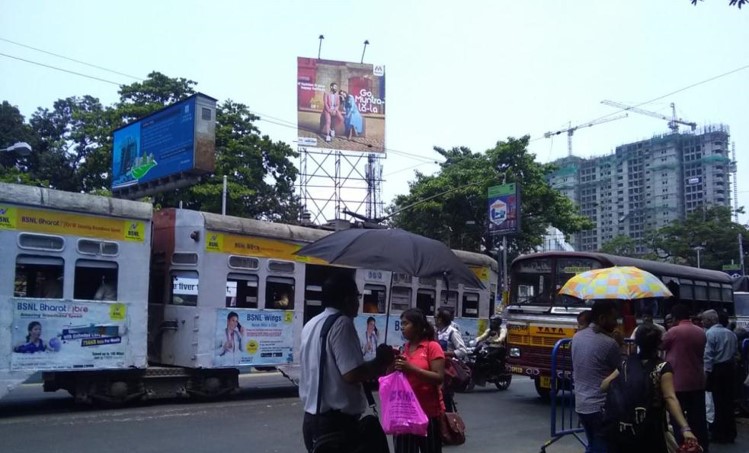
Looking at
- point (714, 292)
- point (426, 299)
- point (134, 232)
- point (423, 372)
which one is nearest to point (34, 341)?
point (134, 232)

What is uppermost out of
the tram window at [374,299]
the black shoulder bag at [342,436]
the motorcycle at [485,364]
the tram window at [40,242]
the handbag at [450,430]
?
the tram window at [40,242]

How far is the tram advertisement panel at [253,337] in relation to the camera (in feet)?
36.9

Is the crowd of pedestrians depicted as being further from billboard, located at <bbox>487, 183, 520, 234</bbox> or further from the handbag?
billboard, located at <bbox>487, 183, 520, 234</bbox>

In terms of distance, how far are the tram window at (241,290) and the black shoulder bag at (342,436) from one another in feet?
25.2

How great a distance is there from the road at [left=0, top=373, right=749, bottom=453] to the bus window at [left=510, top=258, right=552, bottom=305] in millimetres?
1924

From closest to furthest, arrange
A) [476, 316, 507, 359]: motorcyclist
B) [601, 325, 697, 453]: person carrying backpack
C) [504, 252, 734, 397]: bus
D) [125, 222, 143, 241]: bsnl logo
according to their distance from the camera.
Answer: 1. [601, 325, 697, 453]: person carrying backpack
2. [125, 222, 143, 241]: bsnl logo
3. [504, 252, 734, 397]: bus
4. [476, 316, 507, 359]: motorcyclist

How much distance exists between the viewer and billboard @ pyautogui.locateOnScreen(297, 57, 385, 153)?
35.5 m

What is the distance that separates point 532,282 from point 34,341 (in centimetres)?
834

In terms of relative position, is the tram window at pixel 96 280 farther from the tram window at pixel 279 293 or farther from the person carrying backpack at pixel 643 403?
the person carrying backpack at pixel 643 403

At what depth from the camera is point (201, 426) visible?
Result: 29.7ft

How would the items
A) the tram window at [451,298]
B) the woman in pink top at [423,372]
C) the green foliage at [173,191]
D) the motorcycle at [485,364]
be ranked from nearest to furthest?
the woman in pink top at [423,372] < the motorcycle at [485,364] < the tram window at [451,298] < the green foliage at [173,191]

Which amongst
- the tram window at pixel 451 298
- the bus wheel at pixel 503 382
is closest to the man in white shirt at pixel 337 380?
the bus wheel at pixel 503 382

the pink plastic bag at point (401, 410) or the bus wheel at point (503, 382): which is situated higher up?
the pink plastic bag at point (401, 410)

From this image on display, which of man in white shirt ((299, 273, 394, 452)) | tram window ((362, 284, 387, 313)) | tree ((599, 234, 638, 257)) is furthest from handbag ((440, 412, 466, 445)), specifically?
tree ((599, 234, 638, 257))
